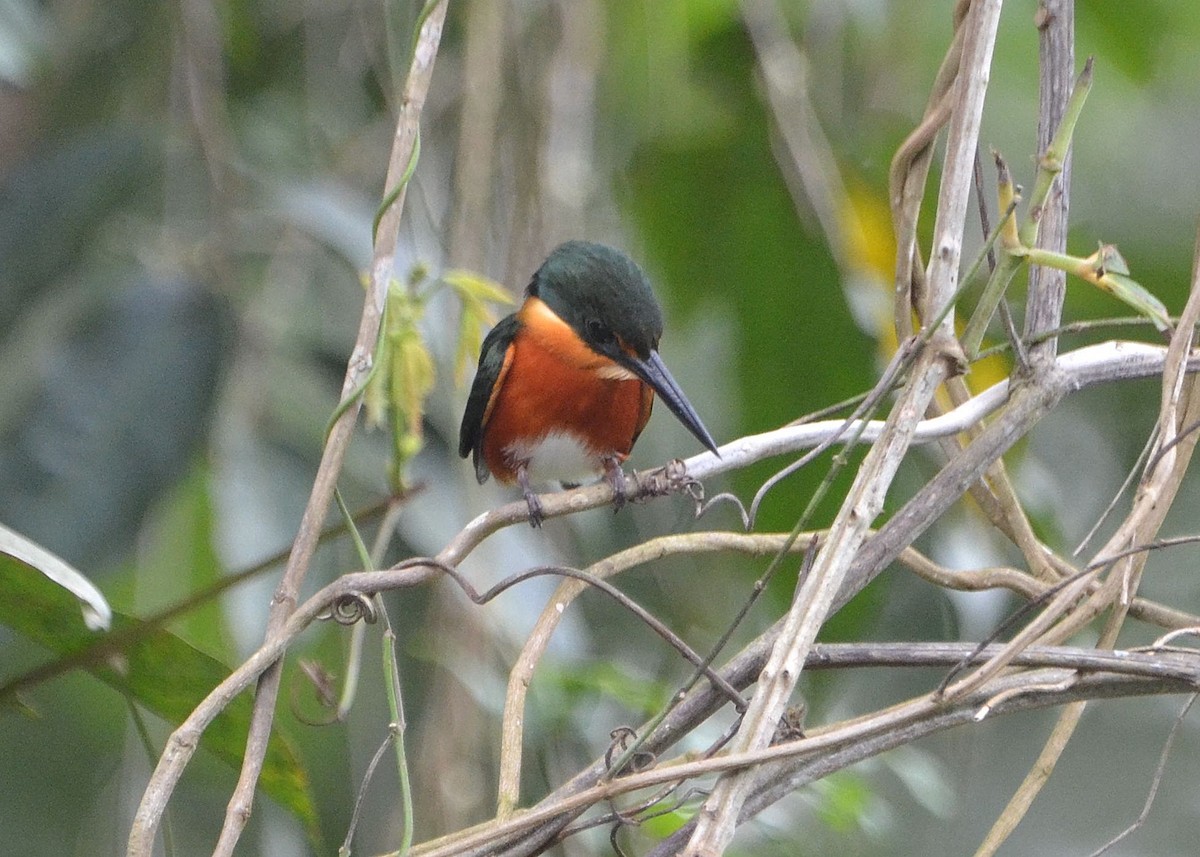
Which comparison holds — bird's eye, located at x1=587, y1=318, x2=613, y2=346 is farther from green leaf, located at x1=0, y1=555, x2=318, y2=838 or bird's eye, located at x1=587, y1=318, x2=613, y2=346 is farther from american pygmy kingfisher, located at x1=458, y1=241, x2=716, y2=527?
green leaf, located at x1=0, y1=555, x2=318, y2=838

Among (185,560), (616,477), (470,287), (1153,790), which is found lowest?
(1153,790)

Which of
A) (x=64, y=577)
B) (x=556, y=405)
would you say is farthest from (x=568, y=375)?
(x=64, y=577)

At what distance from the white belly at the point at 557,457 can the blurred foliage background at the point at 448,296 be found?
14cm

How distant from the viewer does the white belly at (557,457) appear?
306cm

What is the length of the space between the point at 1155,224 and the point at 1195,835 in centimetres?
254

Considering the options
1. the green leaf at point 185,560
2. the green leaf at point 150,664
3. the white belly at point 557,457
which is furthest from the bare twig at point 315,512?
the white belly at point 557,457

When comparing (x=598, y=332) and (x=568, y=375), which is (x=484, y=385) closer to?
(x=568, y=375)

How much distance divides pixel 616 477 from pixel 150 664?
3.61ft

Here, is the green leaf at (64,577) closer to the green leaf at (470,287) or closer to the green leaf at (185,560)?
the green leaf at (470,287)

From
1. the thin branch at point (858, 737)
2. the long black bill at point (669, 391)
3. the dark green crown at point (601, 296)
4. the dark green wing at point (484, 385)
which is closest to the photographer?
the thin branch at point (858, 737)

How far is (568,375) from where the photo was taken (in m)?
3.02

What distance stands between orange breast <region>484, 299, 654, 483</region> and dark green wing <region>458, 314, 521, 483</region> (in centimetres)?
2

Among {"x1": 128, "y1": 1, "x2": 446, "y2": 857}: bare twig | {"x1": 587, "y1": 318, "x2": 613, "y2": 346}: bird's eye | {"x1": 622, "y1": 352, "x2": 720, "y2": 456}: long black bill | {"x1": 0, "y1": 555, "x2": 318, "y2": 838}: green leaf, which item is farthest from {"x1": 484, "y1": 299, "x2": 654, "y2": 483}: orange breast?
{"x1": 0, "y1": 555, "x2": 318, "y2": 838}: green leaf

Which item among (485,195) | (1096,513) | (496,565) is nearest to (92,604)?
(496,565)
